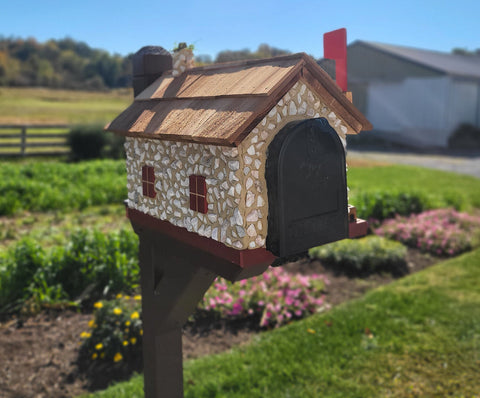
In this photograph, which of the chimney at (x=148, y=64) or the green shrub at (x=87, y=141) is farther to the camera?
the green shrub at (x=87, y=141)

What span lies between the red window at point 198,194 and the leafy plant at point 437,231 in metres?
6.83

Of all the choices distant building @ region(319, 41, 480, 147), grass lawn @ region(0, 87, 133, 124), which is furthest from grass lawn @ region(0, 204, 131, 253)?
distant building @ region(319, 41, 480, 147)

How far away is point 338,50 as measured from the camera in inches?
73.6

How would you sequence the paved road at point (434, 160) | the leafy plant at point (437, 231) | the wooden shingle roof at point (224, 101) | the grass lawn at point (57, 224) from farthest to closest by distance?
the paved road at point (434, 160)
the leafy plant at point (437, 231)
the grass lawn at point (57, 224)
the wooden shingle roof at point (224, 101)

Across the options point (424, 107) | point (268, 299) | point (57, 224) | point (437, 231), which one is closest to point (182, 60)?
point (268, 299)

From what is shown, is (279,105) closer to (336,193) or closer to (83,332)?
(336,193)

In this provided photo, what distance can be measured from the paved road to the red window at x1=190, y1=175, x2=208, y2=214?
15.3m

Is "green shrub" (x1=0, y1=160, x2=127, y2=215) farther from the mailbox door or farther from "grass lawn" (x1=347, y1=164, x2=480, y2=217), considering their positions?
the mailbox door

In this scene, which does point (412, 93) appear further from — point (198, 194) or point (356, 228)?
point (198, 194)

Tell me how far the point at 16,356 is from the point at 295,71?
415cm

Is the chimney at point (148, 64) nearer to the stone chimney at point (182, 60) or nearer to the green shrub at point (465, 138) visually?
the stone chimney at point (182, 60)

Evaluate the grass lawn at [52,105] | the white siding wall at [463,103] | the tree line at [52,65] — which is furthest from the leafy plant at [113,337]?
the tree line at [52,65]

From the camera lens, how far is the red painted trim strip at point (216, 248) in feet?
5.24

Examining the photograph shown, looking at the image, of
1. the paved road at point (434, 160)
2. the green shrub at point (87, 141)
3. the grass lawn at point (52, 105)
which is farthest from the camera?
the grass lawn at point (52, 105)
